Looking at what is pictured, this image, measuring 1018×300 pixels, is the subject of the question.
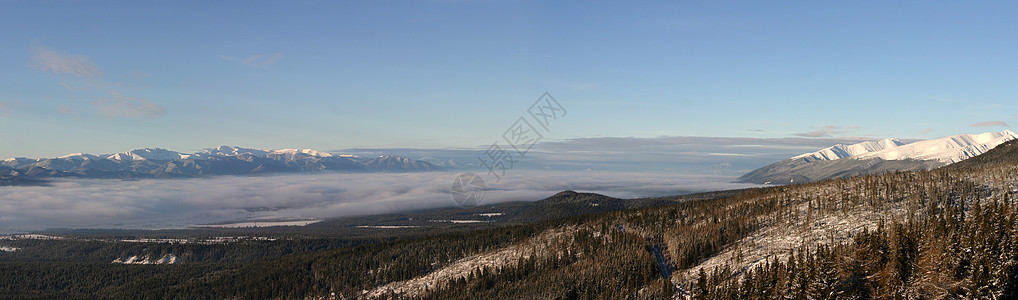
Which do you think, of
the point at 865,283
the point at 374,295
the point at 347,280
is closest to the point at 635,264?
the point at 865,283

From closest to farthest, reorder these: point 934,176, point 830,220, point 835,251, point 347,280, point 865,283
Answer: point 865,283 < point 835,251 < point 830,220 < point 934,176 < point 347,280

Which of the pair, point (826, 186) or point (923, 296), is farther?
→ point (826, 186)

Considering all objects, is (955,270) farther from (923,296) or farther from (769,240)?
(769,240)

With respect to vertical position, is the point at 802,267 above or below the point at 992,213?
below

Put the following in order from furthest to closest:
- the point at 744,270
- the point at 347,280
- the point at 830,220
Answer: the point at 347,280
the point at 830,220
the point at 744,270

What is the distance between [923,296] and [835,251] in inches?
545

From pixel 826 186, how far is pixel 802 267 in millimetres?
77175

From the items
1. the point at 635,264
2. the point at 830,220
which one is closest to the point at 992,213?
the point at 830,220

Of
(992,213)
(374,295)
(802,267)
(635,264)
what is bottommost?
(374,295)

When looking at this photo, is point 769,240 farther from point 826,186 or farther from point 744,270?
point 826,186

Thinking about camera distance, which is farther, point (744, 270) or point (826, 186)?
point (826, 186)

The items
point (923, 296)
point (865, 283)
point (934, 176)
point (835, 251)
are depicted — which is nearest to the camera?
point (923, 296)

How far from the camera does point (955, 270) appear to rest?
206 ft

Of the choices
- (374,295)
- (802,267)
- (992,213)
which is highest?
(992,213)
